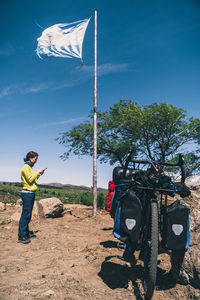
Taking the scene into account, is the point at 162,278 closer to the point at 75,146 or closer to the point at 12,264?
the point at 12,264

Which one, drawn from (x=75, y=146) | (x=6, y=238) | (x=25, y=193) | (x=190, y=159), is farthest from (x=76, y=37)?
(x=190, y=159)

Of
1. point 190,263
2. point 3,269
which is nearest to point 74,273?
point 3,269

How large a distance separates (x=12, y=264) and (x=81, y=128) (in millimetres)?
15949

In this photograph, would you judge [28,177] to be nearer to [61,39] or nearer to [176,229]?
[176,229]

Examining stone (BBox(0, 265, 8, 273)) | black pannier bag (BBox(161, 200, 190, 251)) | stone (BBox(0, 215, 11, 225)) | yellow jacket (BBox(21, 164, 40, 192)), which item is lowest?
stone (BBox(0, 215, 11, 225))

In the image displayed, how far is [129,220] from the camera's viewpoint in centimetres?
305

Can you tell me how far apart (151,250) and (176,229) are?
487mm

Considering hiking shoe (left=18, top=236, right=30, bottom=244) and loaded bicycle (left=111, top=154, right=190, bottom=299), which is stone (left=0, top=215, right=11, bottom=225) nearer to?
hiking shoe (left=18, top=236, right=30, bottom=244)

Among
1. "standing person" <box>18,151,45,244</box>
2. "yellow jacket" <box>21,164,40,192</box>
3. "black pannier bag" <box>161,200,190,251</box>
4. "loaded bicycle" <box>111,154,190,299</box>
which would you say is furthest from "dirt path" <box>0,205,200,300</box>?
"yellow jacket" <box>21,164,40,192</box>

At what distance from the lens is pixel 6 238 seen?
20.9 feet

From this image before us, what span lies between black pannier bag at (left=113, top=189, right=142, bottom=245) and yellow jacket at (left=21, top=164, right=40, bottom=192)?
11.6 ft

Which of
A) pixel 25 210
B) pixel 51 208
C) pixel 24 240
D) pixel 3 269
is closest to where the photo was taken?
pixel 3 269

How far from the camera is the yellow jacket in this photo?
5957mm

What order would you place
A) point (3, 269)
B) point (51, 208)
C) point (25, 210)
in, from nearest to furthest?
1. point (3, 269)
2. point (25, 210)
3. point (51, 208)
